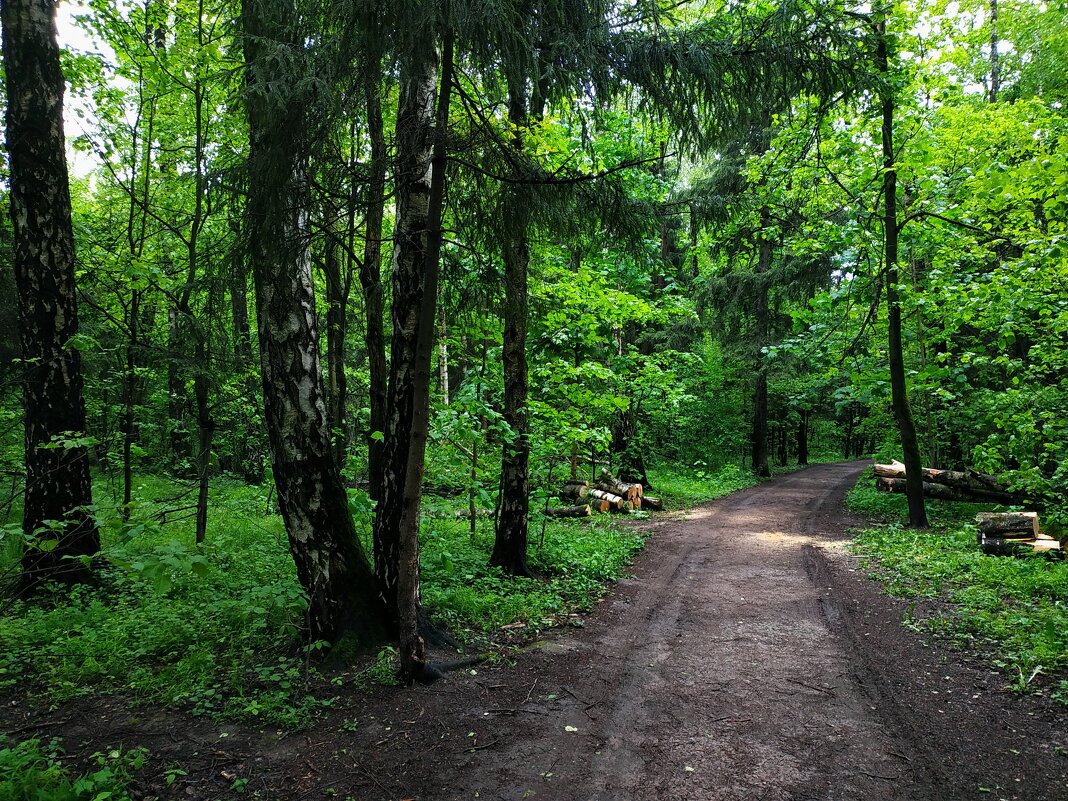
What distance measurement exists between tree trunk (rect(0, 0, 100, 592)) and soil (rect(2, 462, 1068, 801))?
110 inches

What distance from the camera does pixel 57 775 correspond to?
2857 mm

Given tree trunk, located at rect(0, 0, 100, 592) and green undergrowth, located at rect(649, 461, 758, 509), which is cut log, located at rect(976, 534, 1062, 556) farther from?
tree trunk, located at rect(0, 0, 100, 592)

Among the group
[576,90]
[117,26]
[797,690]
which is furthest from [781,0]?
[117,26]

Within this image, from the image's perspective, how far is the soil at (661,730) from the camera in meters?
3.15

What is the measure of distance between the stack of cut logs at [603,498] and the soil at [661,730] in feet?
A: 24.1

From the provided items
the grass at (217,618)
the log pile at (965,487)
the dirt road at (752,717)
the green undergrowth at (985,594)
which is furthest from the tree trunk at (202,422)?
the log pile at (965,487)

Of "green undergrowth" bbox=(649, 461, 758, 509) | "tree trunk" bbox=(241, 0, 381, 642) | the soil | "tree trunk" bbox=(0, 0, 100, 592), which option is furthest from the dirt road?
"green undergrowth" bbox=(649, 461, 758, 509)

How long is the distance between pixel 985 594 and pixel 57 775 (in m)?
8.26

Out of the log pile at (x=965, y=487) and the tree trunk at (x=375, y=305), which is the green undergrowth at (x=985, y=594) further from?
the tree trunk at (x=375, y=305)

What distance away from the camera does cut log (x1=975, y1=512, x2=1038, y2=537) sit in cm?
800

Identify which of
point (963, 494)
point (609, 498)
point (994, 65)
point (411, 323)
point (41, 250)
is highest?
Result: point (994, 65)

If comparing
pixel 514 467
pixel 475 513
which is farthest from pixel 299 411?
pixel 475 513

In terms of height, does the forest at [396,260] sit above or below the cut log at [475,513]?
above

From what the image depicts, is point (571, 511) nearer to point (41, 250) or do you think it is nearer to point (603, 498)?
point (603, 498)
